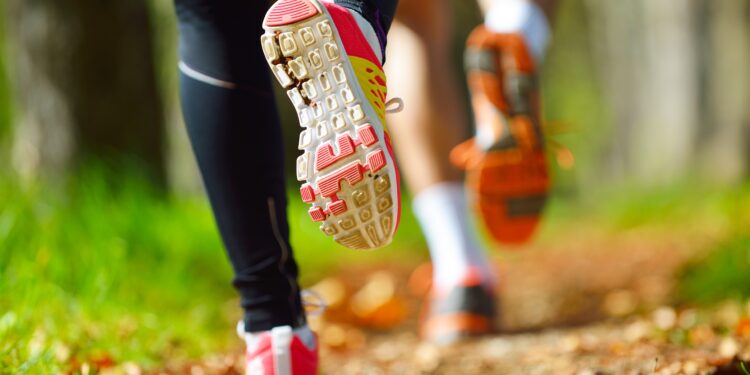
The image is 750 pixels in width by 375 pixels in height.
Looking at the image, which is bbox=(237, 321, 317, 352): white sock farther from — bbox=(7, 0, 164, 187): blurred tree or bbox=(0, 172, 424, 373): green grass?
bbox=(7, 0, 164, 187): blurred tree

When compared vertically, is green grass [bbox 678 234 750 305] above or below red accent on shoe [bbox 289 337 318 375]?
below

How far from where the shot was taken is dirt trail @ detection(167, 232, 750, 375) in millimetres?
1700

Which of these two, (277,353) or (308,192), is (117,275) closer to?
(277,353)

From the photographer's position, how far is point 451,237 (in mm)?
2311

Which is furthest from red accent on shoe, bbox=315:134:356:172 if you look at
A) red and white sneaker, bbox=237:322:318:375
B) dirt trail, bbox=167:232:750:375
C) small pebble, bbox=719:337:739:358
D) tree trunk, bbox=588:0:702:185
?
tree trunk, bbox=588:0:702:185

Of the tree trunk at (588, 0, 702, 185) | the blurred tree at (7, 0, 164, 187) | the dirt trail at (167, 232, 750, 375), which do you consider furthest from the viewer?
the tree trunk at (588, 0, 702, 185)

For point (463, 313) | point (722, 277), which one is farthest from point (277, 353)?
point (722, 277)

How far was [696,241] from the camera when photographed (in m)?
3.90

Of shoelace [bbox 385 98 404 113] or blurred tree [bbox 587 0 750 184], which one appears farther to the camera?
blurred tree [bbox 587 0 750 184]

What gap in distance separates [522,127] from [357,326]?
3.26 ft

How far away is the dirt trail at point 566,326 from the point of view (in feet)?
5.58

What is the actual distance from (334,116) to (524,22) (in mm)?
1110

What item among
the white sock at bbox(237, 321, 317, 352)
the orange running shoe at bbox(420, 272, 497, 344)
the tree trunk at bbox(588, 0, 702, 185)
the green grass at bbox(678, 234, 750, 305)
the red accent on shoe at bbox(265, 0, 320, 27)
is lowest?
the tree trunk at bbox(588, 0, 702, 185)

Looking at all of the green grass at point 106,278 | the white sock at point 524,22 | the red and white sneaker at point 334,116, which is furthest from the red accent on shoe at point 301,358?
the white sock at point 524,22
